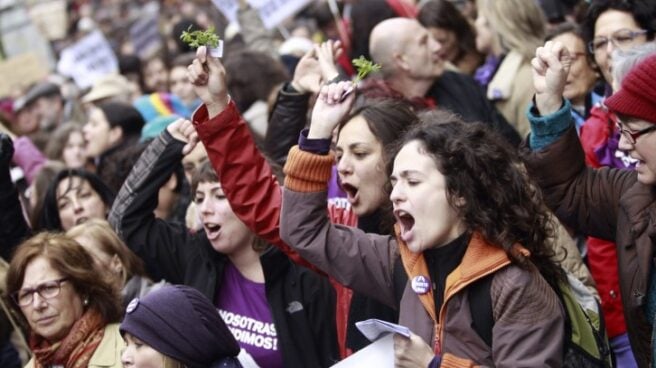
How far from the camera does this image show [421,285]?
4.00m

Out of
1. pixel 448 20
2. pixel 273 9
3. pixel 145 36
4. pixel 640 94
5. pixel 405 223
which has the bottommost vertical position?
pixel 145 36

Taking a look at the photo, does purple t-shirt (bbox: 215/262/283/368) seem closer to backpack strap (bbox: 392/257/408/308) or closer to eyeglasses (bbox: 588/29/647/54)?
backpack strap (bbox: 392/257/408/308)

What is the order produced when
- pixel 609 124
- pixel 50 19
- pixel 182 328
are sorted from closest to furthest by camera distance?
pixel 182 328 → pixel 609 124 → pixel 50 19

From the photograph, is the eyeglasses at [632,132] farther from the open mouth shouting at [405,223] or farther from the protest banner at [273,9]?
the protest banner at [273,9]

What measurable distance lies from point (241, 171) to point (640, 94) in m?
1.51

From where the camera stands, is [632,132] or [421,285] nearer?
[421,285]

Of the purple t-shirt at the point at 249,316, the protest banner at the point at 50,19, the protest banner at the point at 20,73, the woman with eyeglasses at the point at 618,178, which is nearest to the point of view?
the woman with eyeglasses at the point at 618,178

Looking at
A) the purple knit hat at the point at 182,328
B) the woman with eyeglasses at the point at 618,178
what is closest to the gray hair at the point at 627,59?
the woman with eyeglasses at the point at 618,178

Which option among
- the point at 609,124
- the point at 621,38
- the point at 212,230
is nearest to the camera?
the point at 212,230

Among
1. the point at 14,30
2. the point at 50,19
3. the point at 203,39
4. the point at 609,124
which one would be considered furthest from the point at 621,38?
the point at 50,19

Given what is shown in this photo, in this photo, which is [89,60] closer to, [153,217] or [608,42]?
[153,217]

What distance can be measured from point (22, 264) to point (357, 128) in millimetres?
1666

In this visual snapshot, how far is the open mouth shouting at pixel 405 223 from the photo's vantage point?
400 centimetres

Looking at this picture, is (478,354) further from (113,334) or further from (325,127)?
(113,334)
